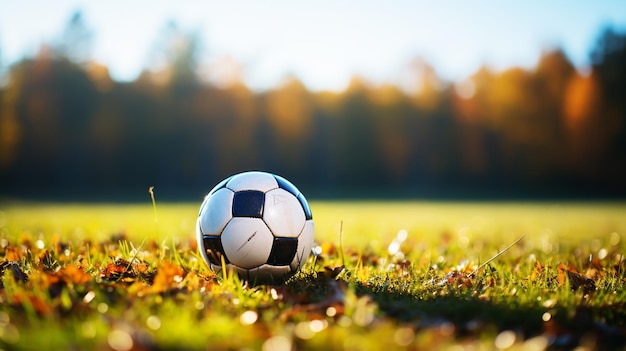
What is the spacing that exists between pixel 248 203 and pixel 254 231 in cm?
19

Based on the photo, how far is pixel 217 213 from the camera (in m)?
3.24

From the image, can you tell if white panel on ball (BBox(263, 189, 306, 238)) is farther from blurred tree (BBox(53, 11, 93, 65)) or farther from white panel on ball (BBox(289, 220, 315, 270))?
blurred tree (BBox(53, 11, 93, 65))

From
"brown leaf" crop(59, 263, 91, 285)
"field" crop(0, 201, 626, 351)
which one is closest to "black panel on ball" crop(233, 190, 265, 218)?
"field" crop(0, 201, 626, 351)

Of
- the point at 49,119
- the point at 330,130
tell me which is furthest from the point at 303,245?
the point at 49,119

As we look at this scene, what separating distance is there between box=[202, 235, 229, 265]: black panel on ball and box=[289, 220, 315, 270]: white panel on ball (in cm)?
45

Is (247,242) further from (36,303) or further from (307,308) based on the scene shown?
(36,303)

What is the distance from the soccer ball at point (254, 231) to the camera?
3.17m

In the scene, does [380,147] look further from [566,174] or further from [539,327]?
[539,327]

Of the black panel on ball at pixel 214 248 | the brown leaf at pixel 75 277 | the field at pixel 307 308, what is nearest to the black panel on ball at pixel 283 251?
the field at pixel 307 308

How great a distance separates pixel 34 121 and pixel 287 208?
35.0 meters

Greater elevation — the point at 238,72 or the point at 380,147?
the point at 238,72

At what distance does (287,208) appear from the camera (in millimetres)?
3287

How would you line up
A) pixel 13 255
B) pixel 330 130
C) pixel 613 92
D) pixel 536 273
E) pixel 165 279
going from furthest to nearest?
pixel 613 92 → pixel 330 130 → pixel 13 255 → pixel 536 273 → pixel 165 279

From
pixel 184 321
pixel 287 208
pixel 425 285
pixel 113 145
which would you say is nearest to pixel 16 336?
pixel 184 321
